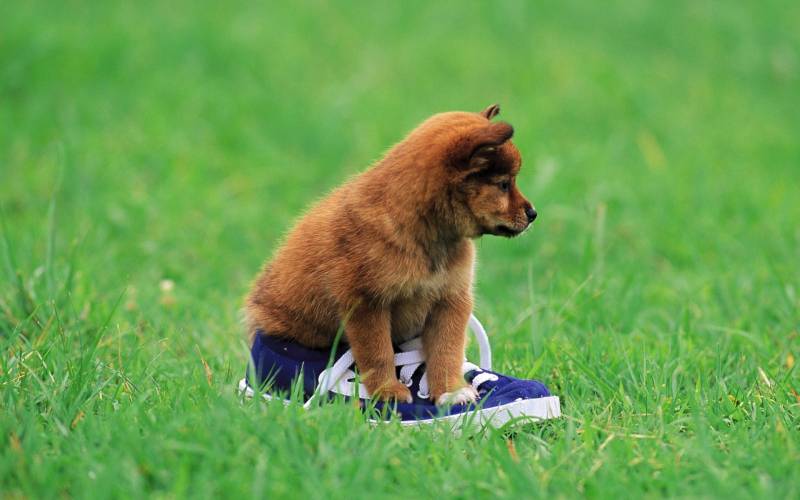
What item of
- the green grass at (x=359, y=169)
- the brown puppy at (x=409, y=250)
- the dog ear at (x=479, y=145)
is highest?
the dog ear at (x=479, y=145)

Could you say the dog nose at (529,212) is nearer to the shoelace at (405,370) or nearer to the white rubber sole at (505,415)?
the shoelace at (405,370)

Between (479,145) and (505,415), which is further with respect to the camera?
(505,415)

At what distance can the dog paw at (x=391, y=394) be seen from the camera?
3367 mm

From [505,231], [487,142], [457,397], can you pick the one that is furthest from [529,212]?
[457,397]

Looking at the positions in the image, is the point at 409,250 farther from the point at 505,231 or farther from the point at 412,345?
the point at 412,345

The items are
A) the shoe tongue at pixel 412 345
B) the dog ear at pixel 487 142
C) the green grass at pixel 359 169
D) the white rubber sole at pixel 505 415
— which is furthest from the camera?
the shoe tongue at pixel 412 345

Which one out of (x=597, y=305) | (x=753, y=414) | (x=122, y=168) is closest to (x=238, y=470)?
(x=753, y=414)

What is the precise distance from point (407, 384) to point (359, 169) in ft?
13.0

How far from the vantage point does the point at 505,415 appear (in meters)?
3.34

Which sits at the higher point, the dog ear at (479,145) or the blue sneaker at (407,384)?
the dog ear at (479,145)

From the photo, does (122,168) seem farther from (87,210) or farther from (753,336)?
(753,336)

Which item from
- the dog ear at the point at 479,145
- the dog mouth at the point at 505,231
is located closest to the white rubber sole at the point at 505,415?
the dog mouth at the point at 505,231

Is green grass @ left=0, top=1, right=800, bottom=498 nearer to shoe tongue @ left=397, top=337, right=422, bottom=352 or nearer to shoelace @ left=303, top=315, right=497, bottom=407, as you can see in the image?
shoelace @ left=303, top=315, right=497, bottom=407

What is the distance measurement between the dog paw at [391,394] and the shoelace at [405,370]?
48 millimetres
